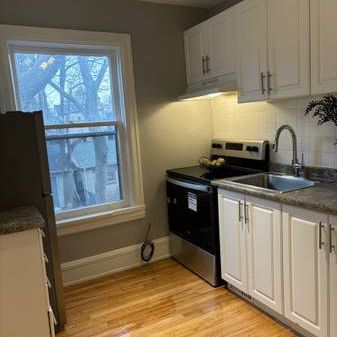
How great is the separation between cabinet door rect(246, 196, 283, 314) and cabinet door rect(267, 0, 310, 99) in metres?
0.77

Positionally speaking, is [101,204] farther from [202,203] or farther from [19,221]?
[19,221]

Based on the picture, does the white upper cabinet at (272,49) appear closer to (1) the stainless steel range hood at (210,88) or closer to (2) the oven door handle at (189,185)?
(1) the stainless steel range hood at (210,88)

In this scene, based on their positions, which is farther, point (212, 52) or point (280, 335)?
point (212, 52)

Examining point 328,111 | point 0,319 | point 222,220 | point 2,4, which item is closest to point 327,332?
point 222,220

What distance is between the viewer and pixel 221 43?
280cm

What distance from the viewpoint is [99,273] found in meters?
3.12

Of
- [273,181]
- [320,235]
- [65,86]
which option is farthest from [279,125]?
[65,86]

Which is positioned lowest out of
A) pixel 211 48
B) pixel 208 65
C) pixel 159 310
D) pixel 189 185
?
pixel 159 310

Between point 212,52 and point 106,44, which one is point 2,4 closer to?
point 106,44

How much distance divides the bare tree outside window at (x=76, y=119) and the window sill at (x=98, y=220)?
0.45ft

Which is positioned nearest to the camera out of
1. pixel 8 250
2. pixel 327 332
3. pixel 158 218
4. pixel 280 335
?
pixel 8 250

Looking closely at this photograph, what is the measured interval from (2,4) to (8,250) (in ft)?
6.15

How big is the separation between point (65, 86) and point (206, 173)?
1417 mm

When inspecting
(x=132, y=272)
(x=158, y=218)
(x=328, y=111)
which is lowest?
(x=132, y=272)
